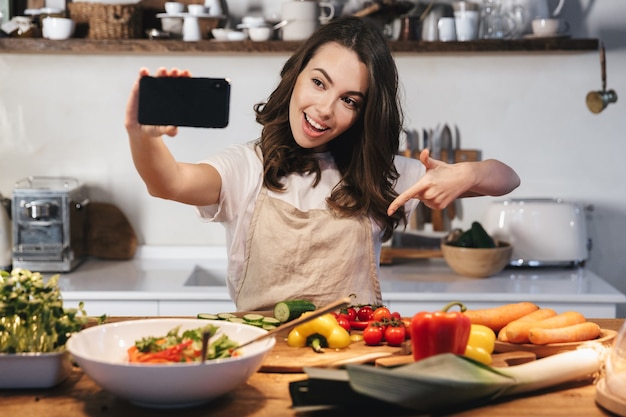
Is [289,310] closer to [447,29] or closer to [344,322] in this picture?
[344,322]

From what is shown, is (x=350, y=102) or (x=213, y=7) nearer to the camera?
(x=350, y=102)

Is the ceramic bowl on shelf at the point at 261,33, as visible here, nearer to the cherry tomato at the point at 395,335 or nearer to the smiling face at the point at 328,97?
the smiling face at the point at 328,97

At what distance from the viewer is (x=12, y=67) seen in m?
3.66

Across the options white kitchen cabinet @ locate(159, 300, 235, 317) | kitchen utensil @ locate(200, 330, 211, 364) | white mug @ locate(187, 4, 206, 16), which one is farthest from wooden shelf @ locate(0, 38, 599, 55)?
kitchen utensil @ locate(200, 330, 211, 364)

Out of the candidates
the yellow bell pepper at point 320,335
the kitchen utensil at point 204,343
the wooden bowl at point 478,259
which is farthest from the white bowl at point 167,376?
the wooden bowl at point 478,259

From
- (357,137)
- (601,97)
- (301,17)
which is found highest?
(301,17)

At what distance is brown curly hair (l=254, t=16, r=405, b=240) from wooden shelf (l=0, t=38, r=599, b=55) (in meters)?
1.07

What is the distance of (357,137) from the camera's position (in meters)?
2.36

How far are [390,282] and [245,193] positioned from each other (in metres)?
1.08

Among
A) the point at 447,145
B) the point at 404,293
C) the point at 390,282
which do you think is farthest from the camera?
the point at 447,145

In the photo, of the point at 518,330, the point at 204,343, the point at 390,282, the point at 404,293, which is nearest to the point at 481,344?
the point at 518,330

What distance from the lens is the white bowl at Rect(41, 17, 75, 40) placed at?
3439 millimetres

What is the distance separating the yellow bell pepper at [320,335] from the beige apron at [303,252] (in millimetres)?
496

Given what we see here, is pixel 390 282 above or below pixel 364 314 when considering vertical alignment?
below
